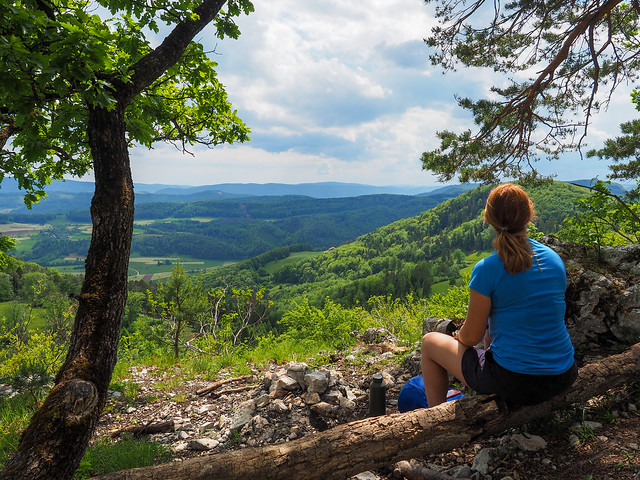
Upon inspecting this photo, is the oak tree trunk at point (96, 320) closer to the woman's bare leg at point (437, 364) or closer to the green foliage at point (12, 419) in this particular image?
the green foliage at point (12, 419)

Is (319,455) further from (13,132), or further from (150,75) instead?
(13,132)

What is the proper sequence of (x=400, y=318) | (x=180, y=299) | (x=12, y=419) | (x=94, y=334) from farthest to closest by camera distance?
1. (x=400, y=318)
2. (x=180, y=299)
3. (x=12, y=419)
4. (x=94, y=334)

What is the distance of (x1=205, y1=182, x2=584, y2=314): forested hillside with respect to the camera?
91.2 metres

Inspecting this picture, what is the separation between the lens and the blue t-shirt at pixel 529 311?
2600mm

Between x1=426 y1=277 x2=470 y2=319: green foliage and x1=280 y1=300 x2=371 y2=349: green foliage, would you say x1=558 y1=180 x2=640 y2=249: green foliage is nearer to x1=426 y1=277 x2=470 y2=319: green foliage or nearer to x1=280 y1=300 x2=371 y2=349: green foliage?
x1=426 y1=277 x2=470 y2=319: green foliage

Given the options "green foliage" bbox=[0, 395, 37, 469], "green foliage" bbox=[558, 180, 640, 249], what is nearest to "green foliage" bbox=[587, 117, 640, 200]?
"green foliage" bbox=[558, 180, 640, 249]

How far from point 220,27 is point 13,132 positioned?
11.6ft

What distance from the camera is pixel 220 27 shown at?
18.4 ft

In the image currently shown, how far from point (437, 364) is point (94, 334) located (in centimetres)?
331

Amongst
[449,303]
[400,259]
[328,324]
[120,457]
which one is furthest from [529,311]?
[400,259]

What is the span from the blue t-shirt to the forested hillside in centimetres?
7624

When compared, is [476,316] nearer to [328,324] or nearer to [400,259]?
[328,324]

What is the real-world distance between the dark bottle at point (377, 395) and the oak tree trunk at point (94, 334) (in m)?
2.70

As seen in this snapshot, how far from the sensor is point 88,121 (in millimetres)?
3762
